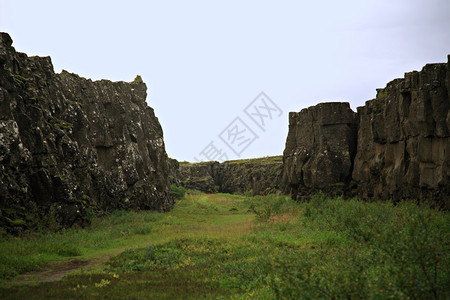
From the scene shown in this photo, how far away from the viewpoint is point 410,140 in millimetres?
23234

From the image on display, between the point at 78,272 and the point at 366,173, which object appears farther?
the point at 366,173

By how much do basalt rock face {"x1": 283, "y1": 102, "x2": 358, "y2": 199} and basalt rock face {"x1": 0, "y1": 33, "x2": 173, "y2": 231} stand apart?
1696 cm

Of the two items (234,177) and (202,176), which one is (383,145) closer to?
(234,177)

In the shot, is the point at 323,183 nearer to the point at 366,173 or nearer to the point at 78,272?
the point at 366,173

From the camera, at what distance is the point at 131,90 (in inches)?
1517

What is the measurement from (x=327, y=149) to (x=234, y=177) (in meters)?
52.0

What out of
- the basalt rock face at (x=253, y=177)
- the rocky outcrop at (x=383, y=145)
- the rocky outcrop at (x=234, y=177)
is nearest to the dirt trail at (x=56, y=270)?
the rocky outcrop at (x=383, y=145)

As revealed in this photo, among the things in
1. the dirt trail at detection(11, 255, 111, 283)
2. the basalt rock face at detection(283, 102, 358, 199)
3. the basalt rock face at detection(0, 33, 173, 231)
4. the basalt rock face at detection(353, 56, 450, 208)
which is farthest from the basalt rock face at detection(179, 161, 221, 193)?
the dirt trail at detection(11, 255, 111, 283)

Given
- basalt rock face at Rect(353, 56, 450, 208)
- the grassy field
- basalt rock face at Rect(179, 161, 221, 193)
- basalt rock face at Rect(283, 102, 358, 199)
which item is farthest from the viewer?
basalt rock face at Rect(179, 161, 221, 193)

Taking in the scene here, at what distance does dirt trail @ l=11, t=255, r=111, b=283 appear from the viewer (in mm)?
11852

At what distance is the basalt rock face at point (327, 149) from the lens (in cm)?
3453

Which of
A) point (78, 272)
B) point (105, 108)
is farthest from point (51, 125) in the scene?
point (78, 272)

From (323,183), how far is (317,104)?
8.83 m

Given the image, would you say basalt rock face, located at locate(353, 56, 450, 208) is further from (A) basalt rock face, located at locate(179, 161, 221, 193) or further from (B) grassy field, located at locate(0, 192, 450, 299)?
(A) basalt rock face, located at locate(179, 161, 221, 193)
